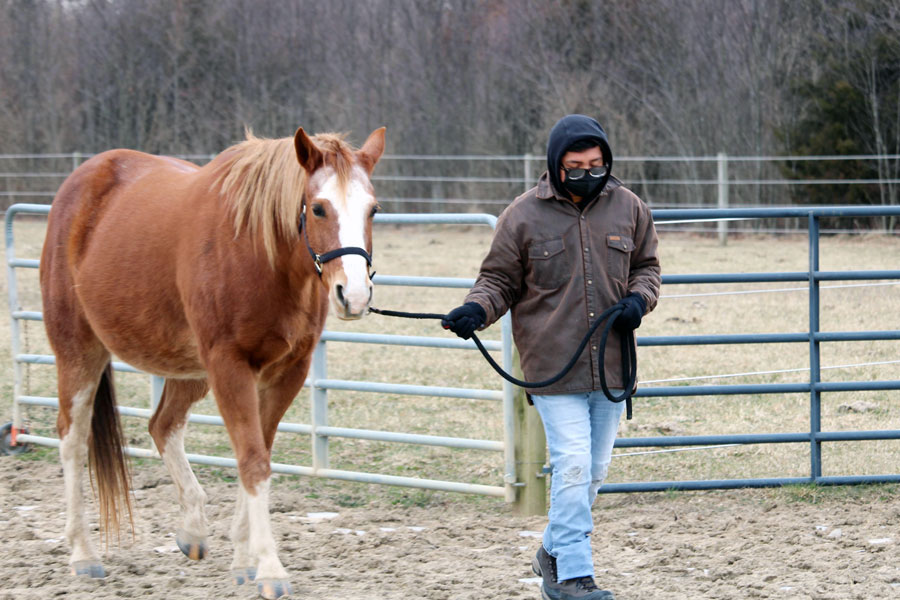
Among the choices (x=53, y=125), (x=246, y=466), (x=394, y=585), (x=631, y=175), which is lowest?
(x=394, y=585)

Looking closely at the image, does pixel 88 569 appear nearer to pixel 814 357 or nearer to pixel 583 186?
pixel 583 186

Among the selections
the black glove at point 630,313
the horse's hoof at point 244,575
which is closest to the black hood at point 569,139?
the black glove at point 630,313

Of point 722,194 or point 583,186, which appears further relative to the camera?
point 722,194

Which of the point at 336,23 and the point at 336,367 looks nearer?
the point at 336,367

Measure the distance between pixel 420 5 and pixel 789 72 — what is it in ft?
27.2

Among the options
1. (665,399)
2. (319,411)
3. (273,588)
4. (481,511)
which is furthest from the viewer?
(665,399)

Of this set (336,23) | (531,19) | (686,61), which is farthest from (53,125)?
(686,61)

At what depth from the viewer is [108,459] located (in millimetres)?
4148

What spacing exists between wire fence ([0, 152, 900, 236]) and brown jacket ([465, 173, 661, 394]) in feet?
35.7

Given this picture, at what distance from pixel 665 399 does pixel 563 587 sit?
11.4 ft

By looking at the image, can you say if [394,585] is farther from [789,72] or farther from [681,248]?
[789,72]

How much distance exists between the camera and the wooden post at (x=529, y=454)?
4.32 metres

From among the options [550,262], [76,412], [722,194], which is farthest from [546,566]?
[722,194]

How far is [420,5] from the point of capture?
21859 mm
